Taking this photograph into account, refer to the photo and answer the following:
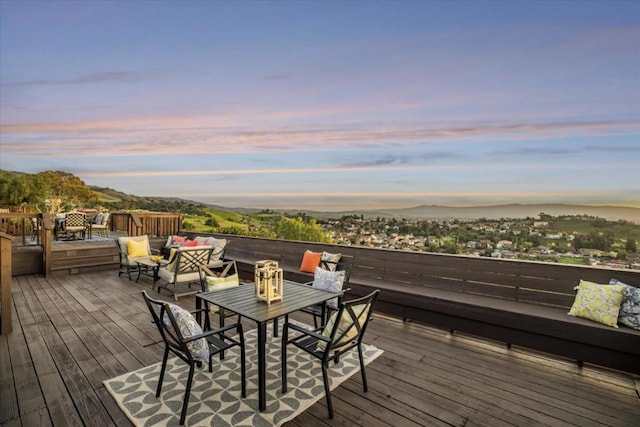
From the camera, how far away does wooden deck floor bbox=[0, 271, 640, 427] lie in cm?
204

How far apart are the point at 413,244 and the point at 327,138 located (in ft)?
10.5

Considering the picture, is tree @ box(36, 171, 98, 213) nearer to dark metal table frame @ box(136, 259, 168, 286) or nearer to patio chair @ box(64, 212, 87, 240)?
patio chair @ box(64, 212, 87, 240)

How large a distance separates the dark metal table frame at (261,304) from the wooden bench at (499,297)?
4.73 feet

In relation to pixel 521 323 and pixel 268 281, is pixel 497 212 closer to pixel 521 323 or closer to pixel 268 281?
pixel 521 323

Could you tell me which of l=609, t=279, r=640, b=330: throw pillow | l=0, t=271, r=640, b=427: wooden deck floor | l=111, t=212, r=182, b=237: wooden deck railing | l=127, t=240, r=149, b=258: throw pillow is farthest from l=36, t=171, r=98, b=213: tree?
l=609, t=279, r=640, b=330: throw pillow

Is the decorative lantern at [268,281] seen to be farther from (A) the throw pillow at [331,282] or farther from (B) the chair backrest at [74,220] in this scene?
(B) the chair backrest at [74,220]

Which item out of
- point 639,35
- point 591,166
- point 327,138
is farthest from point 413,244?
point 639,35

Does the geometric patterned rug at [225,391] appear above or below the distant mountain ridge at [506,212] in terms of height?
below

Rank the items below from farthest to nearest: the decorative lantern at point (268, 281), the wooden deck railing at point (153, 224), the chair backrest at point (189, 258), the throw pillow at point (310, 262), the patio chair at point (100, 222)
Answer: the patio chair at point (100, 222), the wooden deck railing at point (153, 224), the throw pillow at point (310, 262), the chair backrest at point (189, 258), the decorative lantern at point (268, 281)

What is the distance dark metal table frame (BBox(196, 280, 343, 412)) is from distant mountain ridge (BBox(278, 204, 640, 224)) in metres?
3.27

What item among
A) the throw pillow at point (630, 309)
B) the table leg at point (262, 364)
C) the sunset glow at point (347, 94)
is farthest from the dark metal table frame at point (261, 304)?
the sunset glow at point (347, 94)

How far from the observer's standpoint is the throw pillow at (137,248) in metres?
6.14

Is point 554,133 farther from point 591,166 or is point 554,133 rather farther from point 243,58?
point 243,58

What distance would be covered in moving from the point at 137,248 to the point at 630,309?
7.50 meters
